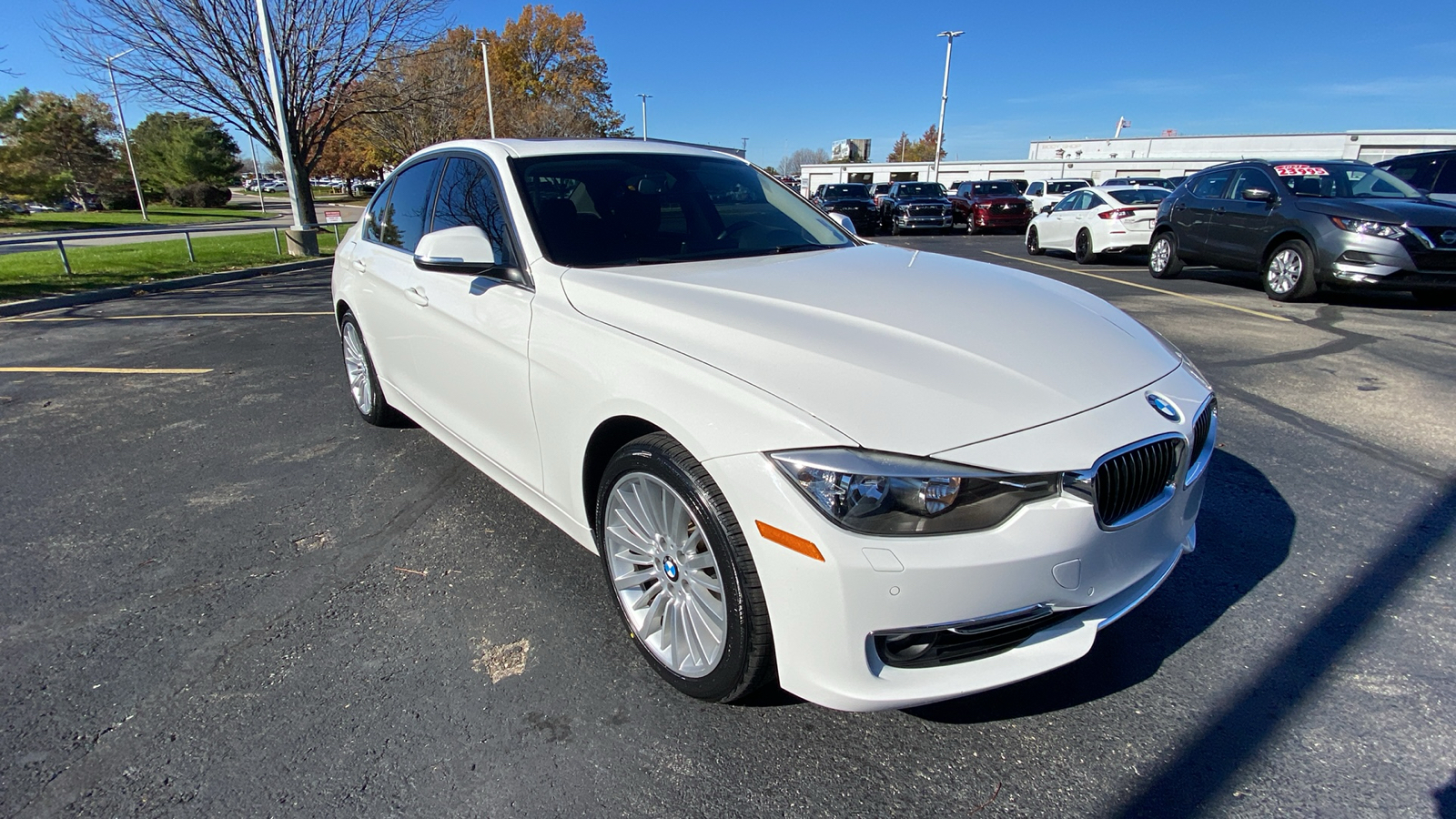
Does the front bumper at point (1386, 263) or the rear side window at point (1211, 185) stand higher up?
the rear side window at point (1211, 185)

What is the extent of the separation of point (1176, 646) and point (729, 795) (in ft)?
5.27

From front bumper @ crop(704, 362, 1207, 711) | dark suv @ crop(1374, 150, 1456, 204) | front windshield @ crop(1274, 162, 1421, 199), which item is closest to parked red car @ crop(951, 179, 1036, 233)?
dark suv @ crop(1374, 150, 1456, 204)

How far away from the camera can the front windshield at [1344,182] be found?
853cm

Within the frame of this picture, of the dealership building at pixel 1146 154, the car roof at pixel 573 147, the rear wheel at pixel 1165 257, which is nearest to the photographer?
the car roof at pixel 573 147

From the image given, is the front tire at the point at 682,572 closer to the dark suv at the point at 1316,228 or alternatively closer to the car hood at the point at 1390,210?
the dark suv at the point at 1316,228

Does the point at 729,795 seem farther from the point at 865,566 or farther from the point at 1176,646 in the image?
the point at 1176,646

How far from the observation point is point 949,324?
222 cm

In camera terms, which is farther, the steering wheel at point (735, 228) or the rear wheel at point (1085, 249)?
the rear wheel at point (1085, 249)

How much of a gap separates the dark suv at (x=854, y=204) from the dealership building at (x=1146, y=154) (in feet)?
59.7

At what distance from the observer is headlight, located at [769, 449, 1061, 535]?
168cm

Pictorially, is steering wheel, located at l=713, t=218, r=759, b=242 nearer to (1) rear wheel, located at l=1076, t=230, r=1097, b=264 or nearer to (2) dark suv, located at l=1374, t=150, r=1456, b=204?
(2) dark suv, located at l=1374, t=150, r=1456, b=204

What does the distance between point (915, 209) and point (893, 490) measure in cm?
2329

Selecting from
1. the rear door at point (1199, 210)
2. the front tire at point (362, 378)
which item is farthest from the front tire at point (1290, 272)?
the front tire at point (362, 378)

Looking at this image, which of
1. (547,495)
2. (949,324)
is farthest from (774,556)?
(547,495)
